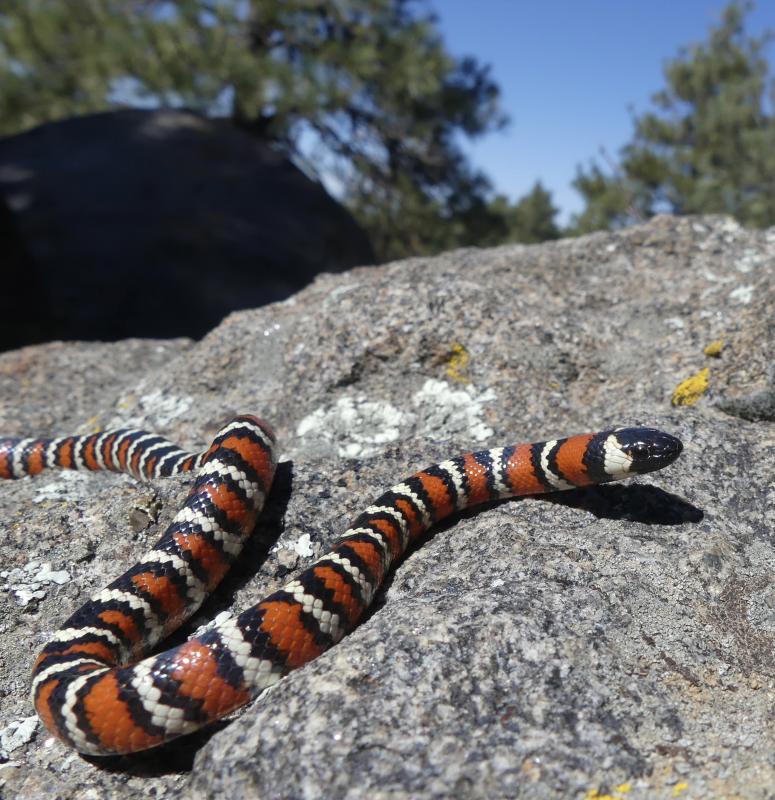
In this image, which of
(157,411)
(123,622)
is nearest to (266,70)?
(157,411)

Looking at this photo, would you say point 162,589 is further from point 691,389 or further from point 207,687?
point 691,389

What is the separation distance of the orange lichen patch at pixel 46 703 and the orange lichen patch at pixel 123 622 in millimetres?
299

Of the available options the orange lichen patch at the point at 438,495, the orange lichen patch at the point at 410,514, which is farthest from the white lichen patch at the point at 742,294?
the orange lichen patch at the point at 410,514

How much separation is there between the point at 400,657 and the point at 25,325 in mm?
8101

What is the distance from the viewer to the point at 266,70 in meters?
11.1

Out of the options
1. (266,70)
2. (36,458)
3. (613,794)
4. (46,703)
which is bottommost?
(613,794)

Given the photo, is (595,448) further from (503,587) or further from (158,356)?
(158,356)

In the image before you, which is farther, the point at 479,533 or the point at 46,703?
the point at 479,533

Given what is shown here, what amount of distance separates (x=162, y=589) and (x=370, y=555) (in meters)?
0.78

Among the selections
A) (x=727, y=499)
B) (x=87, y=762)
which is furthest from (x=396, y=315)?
(x=87, y=762)

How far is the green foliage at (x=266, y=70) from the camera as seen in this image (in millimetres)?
11195

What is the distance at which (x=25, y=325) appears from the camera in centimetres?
904

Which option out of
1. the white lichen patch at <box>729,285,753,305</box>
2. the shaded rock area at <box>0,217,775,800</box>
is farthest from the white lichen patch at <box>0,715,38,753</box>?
the white lichen patch at <box>729,285,753,305</box>

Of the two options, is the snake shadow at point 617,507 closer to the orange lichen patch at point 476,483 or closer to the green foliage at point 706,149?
the orange lichen patch at point 476,483
